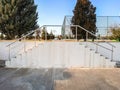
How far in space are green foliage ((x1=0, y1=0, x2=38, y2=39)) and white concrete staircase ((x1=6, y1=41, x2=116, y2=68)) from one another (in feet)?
23.1

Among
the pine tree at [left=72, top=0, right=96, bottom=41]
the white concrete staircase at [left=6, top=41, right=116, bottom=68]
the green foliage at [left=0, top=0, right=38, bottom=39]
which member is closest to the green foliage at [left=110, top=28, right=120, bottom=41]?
the pine tree at [left=72, top=0, right=96, bottom=41]

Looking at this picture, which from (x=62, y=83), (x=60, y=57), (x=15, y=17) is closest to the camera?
(x=62, y=83)

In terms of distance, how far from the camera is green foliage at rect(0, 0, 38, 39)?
1984 cm

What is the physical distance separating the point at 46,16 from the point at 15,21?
507 centimetres

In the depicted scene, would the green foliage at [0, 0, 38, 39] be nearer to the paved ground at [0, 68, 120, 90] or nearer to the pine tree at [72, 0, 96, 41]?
the pine tree at [72, 0, 96, 41]

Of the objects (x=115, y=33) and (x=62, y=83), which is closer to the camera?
(x=62, y=83)

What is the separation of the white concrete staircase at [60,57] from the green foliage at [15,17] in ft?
23.1

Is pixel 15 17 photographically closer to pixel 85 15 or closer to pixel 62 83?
pixel 85 15

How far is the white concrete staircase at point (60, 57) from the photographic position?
13328 millimetres

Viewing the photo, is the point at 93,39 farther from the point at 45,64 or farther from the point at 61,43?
the point at 45,64

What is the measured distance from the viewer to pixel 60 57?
13.5 metres

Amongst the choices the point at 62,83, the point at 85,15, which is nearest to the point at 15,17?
the point at 85,15

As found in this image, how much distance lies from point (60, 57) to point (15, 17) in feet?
29.0

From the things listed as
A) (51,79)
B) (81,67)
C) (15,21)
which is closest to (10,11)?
(15,21)
